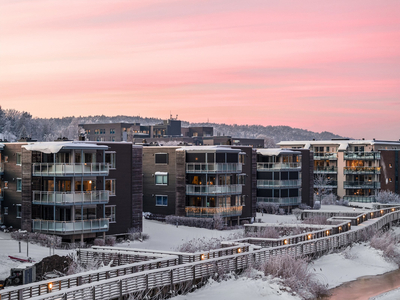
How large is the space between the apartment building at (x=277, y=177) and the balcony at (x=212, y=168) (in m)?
13.7

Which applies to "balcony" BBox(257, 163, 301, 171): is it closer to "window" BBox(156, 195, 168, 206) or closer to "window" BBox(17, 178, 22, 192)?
"window" BBox(156, 195, 168, 206)

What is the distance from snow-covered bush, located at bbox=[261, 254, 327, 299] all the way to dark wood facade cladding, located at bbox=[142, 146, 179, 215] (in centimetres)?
2513

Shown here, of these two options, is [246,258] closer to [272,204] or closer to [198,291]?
[198,291]

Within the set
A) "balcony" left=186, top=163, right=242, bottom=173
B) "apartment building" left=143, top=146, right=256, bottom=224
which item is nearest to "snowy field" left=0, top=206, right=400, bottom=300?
"apartment building" left=143, top=146, right=256, bottom=224

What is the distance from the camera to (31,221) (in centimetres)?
4291

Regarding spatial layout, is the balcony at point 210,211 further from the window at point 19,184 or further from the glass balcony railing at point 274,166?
the window at point 19,184

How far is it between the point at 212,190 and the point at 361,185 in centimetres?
4195

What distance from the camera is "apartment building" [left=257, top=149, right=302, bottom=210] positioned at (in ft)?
226

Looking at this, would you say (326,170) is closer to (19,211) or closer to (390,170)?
(390,170)

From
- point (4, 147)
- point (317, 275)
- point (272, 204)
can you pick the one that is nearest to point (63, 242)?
point (4, 147)

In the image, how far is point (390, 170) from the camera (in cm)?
9019

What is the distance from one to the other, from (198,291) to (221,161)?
27384 millimetres

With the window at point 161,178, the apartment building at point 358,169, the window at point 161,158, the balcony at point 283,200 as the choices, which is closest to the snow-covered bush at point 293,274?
the window at point 161,178

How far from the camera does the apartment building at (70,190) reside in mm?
41500
